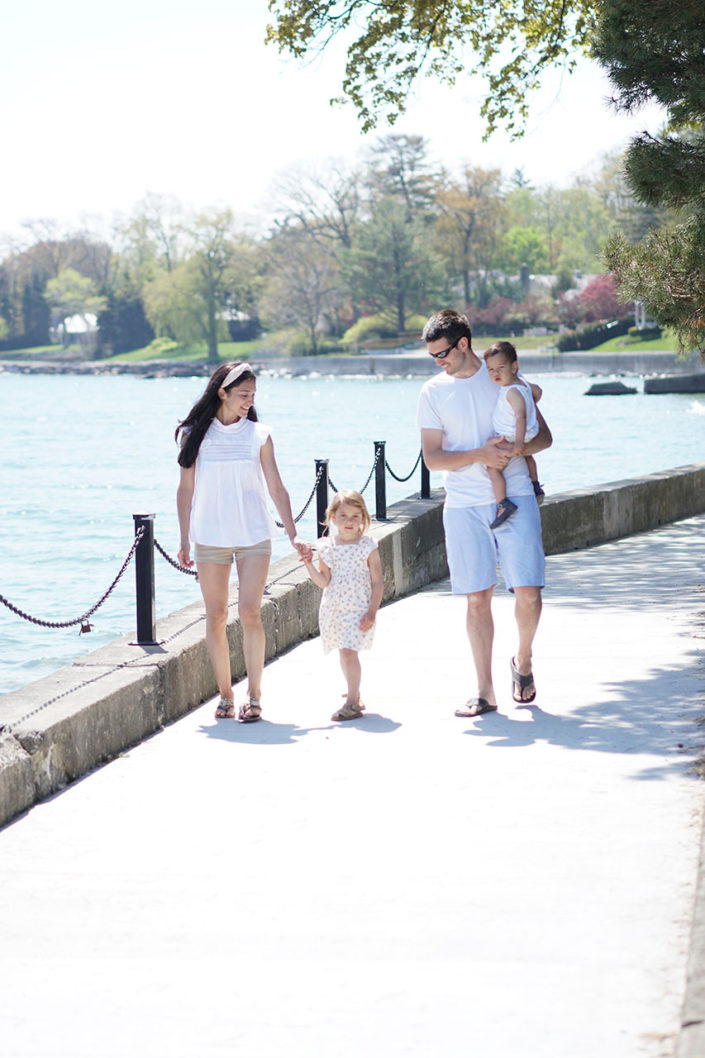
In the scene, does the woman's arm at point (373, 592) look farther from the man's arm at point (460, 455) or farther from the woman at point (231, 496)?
the man's arm at point (460, 455)

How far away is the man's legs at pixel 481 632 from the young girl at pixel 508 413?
34cm

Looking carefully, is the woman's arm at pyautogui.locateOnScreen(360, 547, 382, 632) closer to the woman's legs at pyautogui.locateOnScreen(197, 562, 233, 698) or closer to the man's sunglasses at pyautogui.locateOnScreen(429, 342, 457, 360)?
the woman's legs at pyautogui.locateOnScreen(197, 562, 233, 698)

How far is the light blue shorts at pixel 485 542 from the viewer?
253 inches

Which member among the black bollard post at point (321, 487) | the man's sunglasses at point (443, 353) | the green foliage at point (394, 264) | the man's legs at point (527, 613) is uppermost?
the green foliage at point (394, 264)

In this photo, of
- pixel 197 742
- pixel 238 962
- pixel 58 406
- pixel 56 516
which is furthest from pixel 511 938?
pixel 58 406

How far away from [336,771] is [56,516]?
95.9 ft

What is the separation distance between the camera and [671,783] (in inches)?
208

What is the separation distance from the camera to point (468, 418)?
6.35m

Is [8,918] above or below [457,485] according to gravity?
below

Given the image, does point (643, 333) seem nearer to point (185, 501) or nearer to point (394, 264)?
point (394, 264)

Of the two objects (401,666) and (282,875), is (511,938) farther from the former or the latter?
(401,666)

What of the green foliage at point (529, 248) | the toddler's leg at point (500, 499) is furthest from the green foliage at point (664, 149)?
the green foliage at point (529, 248)

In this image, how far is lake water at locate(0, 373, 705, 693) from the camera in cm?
2231

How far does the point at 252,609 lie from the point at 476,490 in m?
1.14
